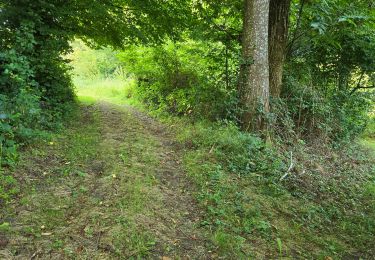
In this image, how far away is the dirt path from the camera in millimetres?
3000

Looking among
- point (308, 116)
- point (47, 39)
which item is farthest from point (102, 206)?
point (308, 116)

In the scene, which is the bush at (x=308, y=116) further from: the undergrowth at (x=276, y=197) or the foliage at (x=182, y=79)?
the foliage at (x=182, y=79)

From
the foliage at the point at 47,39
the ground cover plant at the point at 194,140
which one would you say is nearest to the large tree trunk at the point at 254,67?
the ground cover plant at the point at 194,140

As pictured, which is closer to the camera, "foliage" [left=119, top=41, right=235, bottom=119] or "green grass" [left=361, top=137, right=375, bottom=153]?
"foliage" [left=119, top=41, right=235, bottom=119]

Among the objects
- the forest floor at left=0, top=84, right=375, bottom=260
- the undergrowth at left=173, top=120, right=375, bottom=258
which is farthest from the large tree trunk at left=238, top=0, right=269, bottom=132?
the forest floor at left=0, top=84, right=375, bottom=260

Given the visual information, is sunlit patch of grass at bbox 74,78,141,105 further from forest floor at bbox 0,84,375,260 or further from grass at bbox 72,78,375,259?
grass at bbox 72,78,375,259

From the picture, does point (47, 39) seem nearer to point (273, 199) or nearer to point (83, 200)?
point (83, 200)

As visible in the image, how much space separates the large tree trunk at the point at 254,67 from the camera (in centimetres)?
634

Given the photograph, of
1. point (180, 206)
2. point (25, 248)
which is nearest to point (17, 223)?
point (25, 248)

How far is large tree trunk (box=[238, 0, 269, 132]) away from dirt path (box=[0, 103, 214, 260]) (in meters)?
1.80

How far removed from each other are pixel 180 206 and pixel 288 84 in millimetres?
A: 5002

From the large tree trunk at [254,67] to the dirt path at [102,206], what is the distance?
1804mm

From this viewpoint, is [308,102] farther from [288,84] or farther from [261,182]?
[261,182]

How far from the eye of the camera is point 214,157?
530cm
